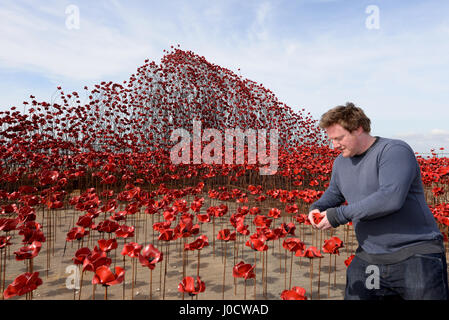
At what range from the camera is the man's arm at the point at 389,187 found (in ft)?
5.57

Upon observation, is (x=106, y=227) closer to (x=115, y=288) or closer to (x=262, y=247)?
(x=115, y=288)

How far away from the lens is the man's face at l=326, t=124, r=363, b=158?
79.0 inches

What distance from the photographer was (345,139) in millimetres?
2014

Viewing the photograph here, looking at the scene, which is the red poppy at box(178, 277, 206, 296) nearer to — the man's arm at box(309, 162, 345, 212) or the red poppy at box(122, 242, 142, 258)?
the red poppy at box(122, 242, 142, 258)

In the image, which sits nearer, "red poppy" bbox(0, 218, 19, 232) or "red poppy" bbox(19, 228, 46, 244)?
"red poppy" bbox(19, 228, 46, 244)

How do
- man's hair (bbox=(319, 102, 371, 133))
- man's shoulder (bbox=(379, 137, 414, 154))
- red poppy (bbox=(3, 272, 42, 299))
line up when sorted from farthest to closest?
1. man's hair (bbox=(319, 102, 371, 133))
2. man's shoulder (bbox=(379, 137, 414, 154))
3. red poppy (bbox=(3, 272, 42, 299))

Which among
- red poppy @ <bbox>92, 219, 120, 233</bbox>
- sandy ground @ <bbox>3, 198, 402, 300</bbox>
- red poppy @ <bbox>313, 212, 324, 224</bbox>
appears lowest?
sandy ground @ <bbox>3, 198, 402, 300</bbox>

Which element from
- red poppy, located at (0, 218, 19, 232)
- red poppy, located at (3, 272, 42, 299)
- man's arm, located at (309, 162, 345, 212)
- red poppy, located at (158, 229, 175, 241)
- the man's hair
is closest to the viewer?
red poppy, located at (3, 272, 42, 299)

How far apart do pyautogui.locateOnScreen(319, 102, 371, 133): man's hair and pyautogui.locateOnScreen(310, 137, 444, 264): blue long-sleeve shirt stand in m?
0.20

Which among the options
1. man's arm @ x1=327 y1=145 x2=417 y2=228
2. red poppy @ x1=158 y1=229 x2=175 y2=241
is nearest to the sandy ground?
red poppy @ x1=158 y1=229 x2=175 y2=241

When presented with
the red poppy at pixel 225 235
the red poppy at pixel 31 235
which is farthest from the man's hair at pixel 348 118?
the red poppy at pixel 31 235

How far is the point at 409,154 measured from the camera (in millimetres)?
1805
